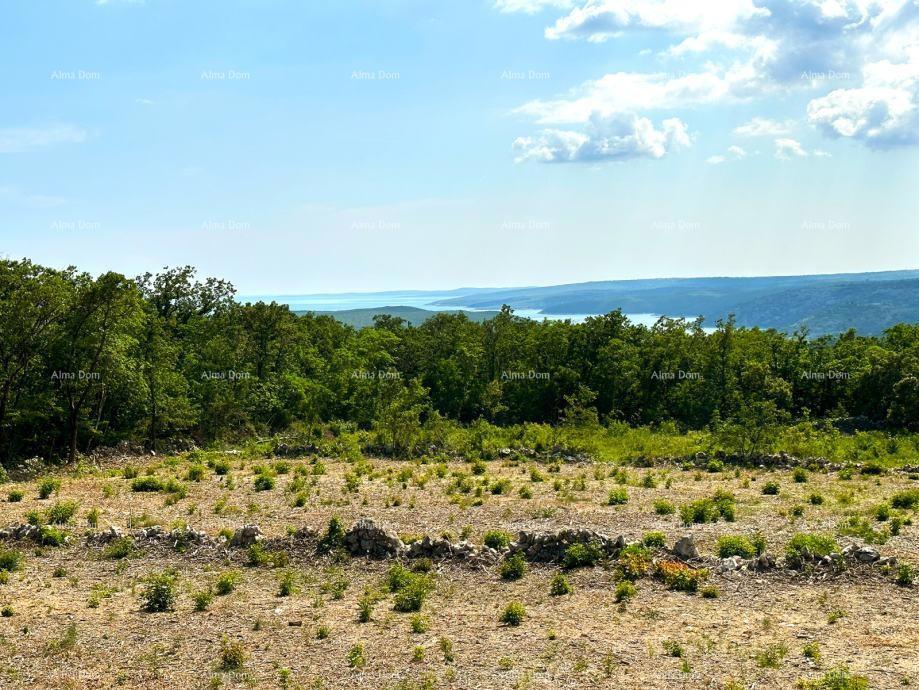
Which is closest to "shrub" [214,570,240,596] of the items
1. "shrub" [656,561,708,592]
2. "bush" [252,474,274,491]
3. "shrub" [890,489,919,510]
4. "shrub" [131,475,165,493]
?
"shrub" [656,561,708,592]

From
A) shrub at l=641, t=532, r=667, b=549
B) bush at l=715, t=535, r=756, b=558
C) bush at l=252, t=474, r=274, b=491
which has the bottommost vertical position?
bush at l=252, t=474, r=274, b=491

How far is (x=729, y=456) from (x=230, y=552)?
93.3 feet

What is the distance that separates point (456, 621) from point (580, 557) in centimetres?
472

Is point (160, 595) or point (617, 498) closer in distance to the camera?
point (160, 595)

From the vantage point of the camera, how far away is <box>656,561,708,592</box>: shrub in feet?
62.6

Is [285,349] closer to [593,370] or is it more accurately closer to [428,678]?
[593,370]

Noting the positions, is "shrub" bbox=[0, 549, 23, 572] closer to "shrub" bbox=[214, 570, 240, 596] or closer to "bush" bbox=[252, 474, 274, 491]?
"shrub" bbox=[214, 570, 240, 596]

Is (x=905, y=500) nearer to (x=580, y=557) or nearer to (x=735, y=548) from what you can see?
(x=735, y=548)

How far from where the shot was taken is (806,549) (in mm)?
20172

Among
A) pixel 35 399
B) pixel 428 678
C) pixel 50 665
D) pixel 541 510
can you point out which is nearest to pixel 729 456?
pixel 541 510

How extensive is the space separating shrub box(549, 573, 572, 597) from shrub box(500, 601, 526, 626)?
167cm

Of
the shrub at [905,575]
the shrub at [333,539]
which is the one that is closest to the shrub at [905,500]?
the shrub at [905,575]

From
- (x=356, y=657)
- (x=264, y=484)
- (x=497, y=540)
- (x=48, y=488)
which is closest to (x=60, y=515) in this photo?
(x=48, y=488)

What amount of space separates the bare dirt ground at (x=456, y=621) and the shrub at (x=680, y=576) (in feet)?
1.45
